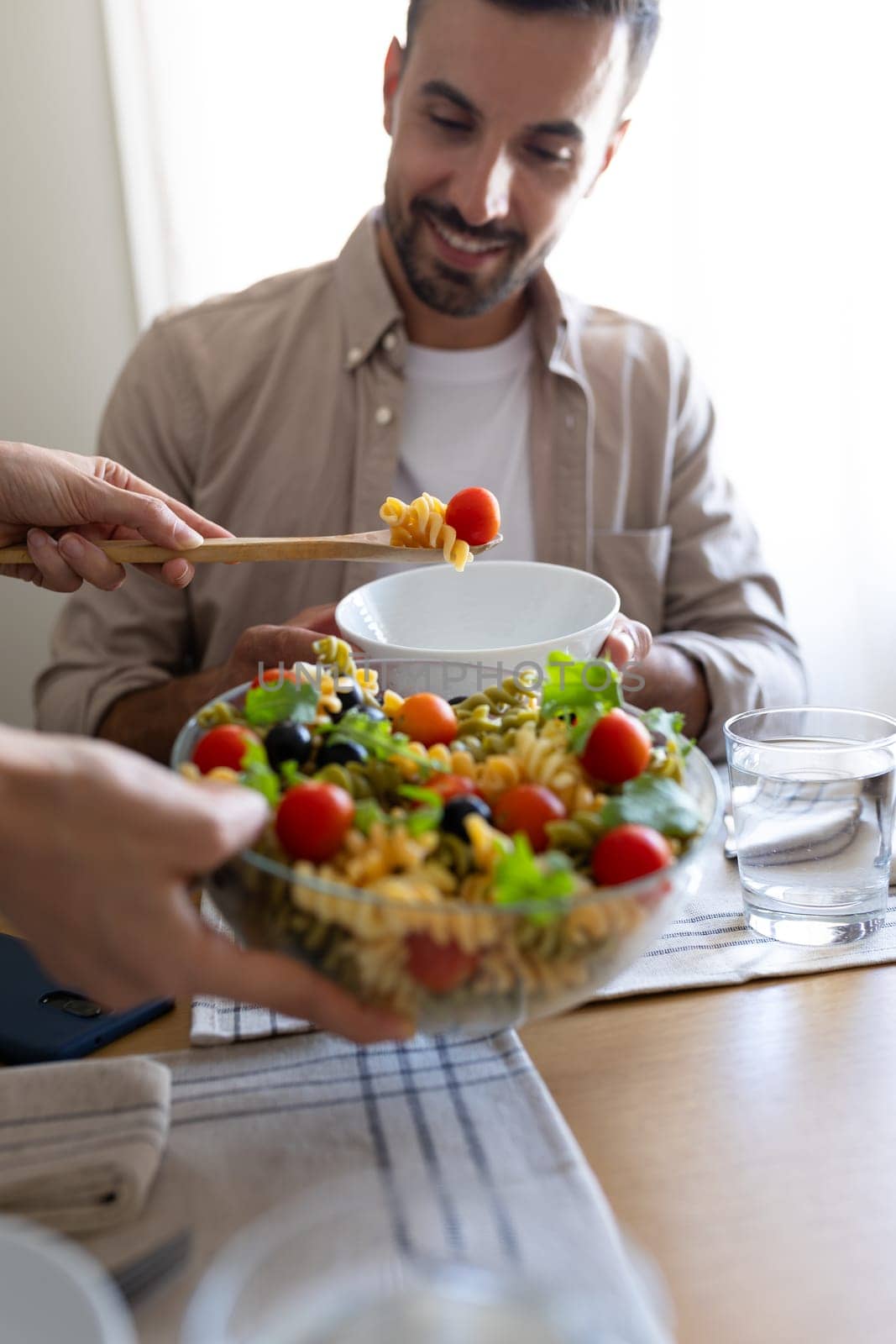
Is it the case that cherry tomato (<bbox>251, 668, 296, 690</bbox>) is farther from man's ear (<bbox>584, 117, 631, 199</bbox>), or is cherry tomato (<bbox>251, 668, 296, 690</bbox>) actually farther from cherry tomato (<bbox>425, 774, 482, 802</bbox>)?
man's ear (<bbox>584, 117, 631, 199</bbox>)

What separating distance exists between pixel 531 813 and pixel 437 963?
0.13 meters

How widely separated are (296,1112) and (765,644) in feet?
4.14

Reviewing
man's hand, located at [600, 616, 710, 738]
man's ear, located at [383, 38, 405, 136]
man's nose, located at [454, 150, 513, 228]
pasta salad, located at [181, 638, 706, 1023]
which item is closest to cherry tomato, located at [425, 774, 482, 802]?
pasta salad, located at [181, 638, 706, 1023]

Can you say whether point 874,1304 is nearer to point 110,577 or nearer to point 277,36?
point 110,577

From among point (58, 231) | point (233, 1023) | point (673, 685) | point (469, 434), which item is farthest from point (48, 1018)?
point (58, 231)

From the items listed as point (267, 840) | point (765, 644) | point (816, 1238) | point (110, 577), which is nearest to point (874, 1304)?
point (816, 1238)

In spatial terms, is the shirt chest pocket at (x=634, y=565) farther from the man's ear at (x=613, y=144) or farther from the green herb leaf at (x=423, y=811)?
the green herb leaf at (x=423, y=811)

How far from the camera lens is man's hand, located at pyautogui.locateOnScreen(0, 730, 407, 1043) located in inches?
23.0

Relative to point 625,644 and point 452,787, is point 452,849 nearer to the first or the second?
point 452,787

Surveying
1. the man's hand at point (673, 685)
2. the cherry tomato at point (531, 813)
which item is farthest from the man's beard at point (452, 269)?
the cherry tomato at point (531, 813)

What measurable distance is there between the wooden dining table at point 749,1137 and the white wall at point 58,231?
1.68 meters

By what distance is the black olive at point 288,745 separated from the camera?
74 cm

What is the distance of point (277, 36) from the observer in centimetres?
210

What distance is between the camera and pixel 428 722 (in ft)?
2.68
